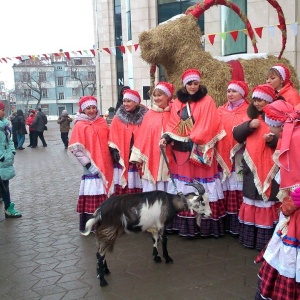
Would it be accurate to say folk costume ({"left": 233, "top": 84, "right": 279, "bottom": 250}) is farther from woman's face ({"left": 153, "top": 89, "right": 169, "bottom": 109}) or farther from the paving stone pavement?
woman's face ({"left": 153, "top": 89, "right": 169, "bottom": 109})

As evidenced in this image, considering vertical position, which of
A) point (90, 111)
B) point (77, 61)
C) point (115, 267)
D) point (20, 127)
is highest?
point (77, 61)

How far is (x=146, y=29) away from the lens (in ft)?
68.4

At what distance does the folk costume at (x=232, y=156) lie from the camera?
475 cm

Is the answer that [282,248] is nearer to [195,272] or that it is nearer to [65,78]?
[195,272]

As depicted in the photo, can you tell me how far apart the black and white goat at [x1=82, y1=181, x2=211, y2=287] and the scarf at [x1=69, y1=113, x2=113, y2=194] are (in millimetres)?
1197

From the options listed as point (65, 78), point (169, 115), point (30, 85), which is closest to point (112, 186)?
point (169, 115)

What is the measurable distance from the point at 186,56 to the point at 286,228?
4163 millimetres

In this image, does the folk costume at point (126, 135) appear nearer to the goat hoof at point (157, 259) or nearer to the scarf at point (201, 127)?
the scarf at point (201, 127)

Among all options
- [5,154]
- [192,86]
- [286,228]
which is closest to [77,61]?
[5,154]

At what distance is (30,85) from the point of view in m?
69.2

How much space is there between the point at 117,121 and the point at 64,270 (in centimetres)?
205

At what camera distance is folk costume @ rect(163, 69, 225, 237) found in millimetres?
4641

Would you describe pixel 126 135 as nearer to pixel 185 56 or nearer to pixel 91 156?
pixel 91 156

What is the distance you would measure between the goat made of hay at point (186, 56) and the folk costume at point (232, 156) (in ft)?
4.10
